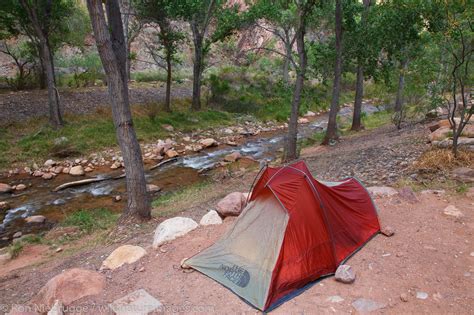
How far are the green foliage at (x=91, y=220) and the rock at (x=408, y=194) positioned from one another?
688 cm

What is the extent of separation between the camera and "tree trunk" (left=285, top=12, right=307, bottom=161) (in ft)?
37.7

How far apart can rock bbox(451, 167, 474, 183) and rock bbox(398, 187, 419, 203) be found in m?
1.27

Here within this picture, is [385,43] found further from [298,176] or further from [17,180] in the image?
[17,180]

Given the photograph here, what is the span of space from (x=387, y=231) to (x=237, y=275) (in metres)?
2.95

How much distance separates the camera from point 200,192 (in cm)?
1063

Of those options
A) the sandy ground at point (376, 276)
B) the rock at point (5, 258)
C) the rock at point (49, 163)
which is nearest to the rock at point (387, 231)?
the sandy ground at point (376, 276)

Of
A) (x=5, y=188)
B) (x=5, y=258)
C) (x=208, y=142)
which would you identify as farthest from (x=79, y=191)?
(x=208, y=142)

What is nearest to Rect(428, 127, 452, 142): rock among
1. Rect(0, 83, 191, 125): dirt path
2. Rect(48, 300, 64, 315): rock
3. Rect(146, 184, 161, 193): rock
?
Rect(146, 184, 161, 193): rock

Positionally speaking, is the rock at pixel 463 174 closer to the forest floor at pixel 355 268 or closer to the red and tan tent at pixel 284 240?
the forest floor at pixel 355 268

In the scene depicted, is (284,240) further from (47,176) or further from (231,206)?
(47,176)

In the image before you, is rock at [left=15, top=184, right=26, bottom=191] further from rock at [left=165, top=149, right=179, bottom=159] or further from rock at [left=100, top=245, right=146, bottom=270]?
rock at [left=100, top=245, right=146, bottom=270]

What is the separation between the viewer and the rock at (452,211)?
665 cm

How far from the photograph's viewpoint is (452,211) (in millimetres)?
6762

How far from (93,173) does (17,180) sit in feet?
8.47
